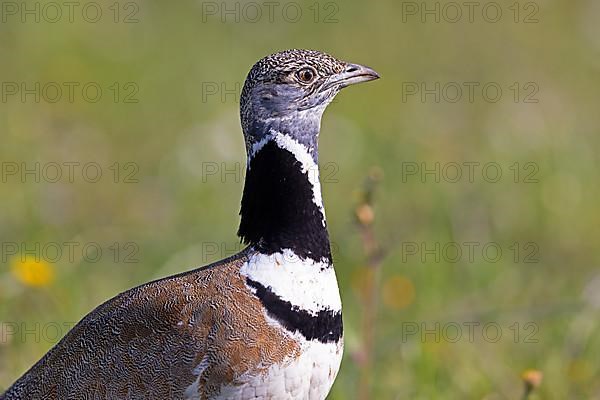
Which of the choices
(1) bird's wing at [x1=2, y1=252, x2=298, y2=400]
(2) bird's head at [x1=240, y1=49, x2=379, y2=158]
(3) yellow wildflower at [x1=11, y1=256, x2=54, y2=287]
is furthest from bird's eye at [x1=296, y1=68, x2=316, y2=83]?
(3) yellow wildflower at [x1=11, y1=256, x2=54, y2=287]

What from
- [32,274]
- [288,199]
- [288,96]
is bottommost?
[32,274]

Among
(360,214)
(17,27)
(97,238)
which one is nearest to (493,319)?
(360,214)

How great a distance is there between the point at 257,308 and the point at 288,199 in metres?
0.35

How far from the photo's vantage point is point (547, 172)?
7.07m

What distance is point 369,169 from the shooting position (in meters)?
7.57

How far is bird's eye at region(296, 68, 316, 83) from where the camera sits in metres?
3.65

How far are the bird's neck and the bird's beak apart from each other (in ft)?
0.85

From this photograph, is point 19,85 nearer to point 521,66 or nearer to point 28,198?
point 28,198

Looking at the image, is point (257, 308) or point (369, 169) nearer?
point (257, 308)

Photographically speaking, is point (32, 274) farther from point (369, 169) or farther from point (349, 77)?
point (369, 169)

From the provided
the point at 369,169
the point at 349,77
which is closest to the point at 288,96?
the point at 349,77

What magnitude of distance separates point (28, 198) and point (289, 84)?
379cm

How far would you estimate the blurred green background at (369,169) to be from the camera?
529 centimetres

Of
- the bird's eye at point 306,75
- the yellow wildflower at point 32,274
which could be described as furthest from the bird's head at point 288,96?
the yellow wildflower at point 32,274
